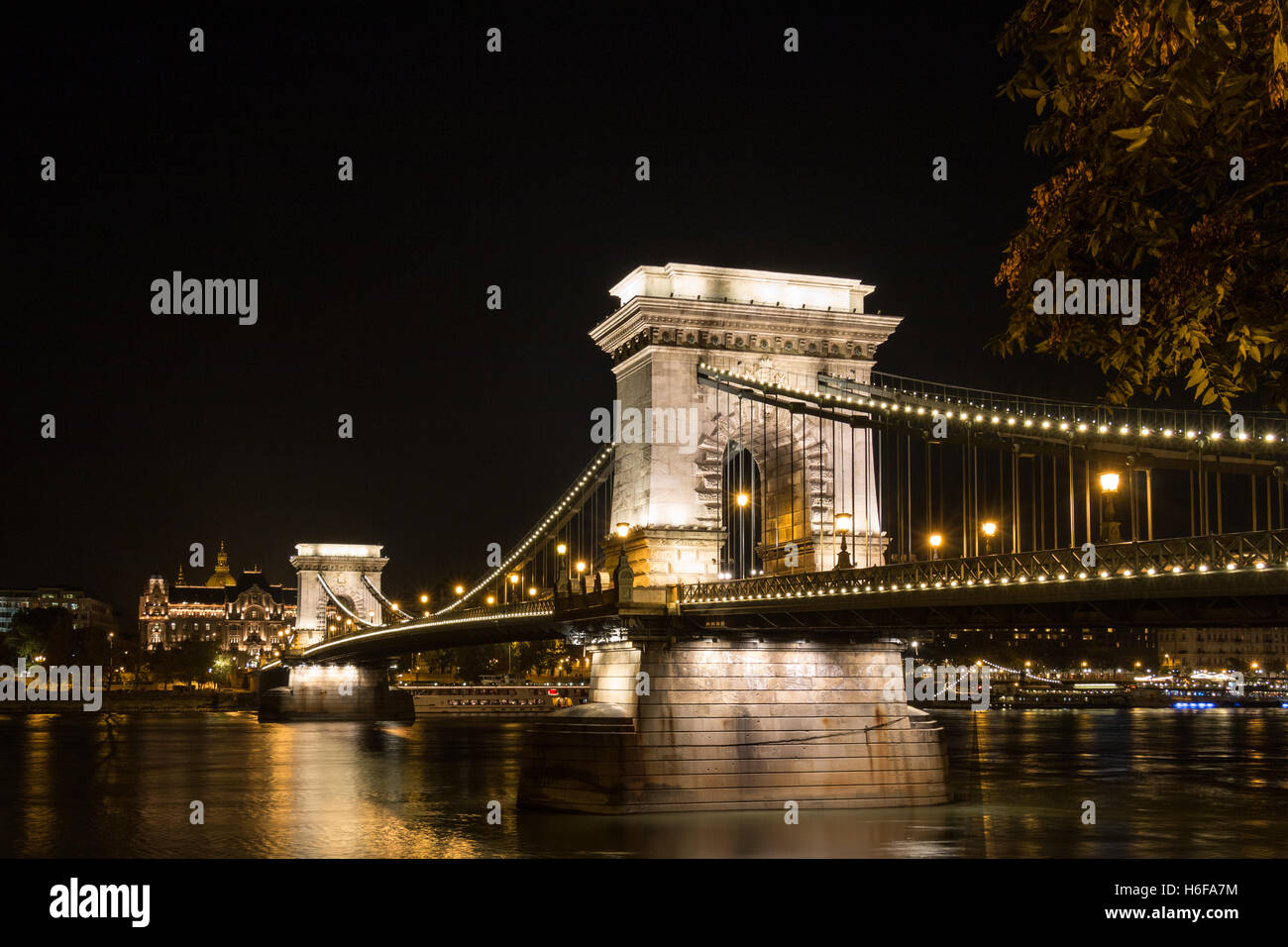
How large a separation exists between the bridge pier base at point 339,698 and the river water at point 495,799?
2277 centimetres

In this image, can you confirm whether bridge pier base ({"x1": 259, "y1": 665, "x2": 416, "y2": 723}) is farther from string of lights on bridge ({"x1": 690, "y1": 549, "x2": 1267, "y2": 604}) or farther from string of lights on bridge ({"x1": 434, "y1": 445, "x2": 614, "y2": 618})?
string of lights on bridge ({"x1": 690, "y1": 549, "x2": 1267, "y2": 604})

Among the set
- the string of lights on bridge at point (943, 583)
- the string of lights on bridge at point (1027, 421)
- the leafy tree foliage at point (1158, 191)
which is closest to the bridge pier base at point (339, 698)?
the string of lights on bridge at point (1027, 421)

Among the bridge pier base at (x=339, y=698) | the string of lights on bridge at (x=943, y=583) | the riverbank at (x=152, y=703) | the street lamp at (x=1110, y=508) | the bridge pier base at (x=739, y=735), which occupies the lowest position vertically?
the riverbank at (x=152, y=703)

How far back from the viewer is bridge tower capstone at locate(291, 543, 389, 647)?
140000 mm

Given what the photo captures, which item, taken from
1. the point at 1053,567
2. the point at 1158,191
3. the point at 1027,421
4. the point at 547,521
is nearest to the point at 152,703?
the point at 547,521

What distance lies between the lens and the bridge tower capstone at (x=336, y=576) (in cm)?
14000

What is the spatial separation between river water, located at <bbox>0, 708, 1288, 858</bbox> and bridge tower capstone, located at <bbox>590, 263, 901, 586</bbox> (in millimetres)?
8777

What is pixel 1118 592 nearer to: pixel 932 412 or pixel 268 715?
pixel 932 412

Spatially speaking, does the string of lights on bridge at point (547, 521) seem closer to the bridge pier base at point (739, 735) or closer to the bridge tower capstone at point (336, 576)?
the bridge pier base at point (739, 735)

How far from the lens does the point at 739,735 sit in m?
39.0

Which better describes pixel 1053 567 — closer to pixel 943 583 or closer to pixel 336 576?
pixel 943 583

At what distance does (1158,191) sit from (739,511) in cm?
4184
